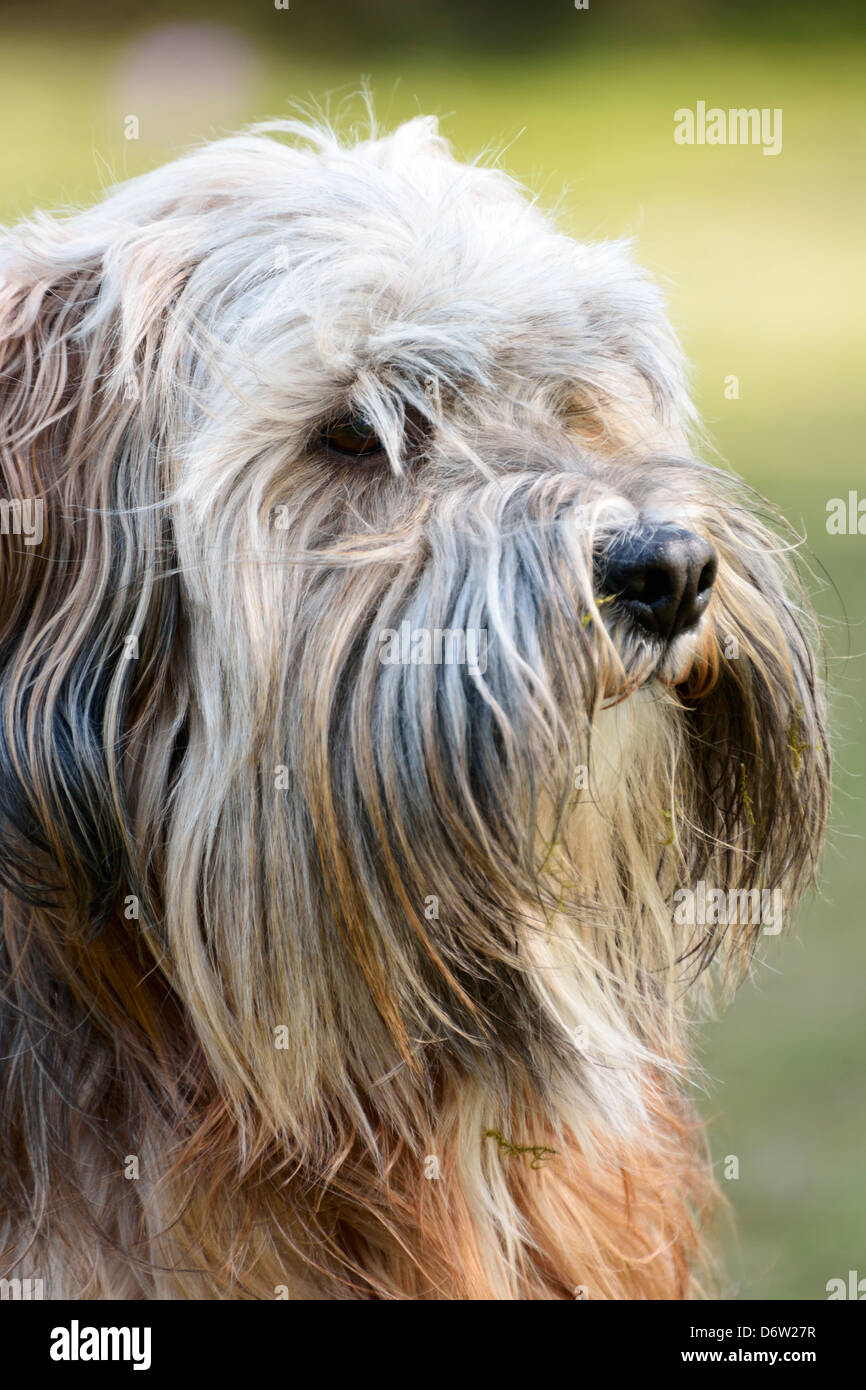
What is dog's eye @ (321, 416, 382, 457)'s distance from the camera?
6.43 ft

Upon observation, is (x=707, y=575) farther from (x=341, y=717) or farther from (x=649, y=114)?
(x=649, y=114)

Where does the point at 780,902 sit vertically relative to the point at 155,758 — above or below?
below

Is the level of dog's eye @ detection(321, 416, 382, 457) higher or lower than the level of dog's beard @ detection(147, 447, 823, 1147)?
higher

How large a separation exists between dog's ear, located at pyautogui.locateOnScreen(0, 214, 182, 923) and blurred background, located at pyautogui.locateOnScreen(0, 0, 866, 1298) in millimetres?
4326

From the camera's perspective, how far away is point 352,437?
1.97 meters

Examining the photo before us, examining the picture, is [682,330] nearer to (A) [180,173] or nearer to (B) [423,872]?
(A) [180,173]

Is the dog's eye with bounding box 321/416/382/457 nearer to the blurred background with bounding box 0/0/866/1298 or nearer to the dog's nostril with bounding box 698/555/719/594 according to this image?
the dog's nostril with bounding box 698/555/719/594

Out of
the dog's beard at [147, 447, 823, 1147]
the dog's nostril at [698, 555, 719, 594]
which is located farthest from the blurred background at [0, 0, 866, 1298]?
the dog's nostril at [698, 555, 719, 594]

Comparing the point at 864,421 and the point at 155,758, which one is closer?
the point at 155,758

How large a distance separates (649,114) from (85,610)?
30.3ft

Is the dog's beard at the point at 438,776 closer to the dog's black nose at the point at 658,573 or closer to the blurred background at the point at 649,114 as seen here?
the dog's black nose at the point at 658,573

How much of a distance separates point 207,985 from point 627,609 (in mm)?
767

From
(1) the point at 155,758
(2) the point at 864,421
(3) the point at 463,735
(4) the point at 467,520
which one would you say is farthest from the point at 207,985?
(2) the point at 864,421

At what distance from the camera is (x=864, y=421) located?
875 centimetres
